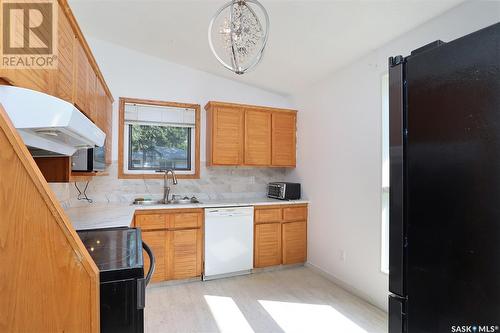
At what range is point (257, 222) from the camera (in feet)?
10.8

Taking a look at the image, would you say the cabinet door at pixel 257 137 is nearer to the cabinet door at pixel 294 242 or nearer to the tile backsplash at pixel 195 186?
the tile backsplash at pixel 195 186

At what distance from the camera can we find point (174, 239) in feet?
9.56

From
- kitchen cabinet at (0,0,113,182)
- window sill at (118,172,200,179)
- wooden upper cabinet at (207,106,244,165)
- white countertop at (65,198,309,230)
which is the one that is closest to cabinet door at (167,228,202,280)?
white countertop at (65,198,309,230)

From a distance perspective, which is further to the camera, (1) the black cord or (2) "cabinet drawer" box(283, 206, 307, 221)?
(2) "cabinet drawer" box(283, 206, 307, 221)

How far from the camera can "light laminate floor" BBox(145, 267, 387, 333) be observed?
2111 millimetres

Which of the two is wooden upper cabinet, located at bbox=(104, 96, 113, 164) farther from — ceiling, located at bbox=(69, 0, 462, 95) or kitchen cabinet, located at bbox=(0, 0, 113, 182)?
ceiling, located at bbox=(69, 0, 462, 95)

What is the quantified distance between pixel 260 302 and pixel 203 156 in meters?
2.05

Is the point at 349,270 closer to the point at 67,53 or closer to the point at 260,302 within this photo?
the point at 260,302

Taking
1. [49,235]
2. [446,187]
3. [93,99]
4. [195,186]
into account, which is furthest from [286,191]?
[49,235]

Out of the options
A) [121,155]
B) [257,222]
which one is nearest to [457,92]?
[257,222]

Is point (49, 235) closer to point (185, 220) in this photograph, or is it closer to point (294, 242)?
point (185, 220)

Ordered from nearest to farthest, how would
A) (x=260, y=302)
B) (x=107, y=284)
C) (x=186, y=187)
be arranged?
(x=107, y=284) < (x=260, y=302) < (x=186, y=187)

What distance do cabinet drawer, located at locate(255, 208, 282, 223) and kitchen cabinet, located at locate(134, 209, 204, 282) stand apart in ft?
2.42

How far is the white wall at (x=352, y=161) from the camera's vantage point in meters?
2.23
